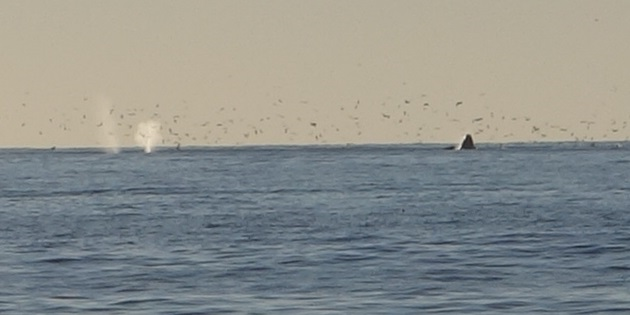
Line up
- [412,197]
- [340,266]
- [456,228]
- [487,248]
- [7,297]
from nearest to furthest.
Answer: [7,297]
[340,266]
[487,248]
[456,228]
[412,197]

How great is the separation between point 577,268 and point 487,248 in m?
8.56

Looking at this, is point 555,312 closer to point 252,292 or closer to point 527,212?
point 252,292

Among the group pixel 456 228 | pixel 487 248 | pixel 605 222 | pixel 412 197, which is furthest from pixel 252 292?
pixel 412 197

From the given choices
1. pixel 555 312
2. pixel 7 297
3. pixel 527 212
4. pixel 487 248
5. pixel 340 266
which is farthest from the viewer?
pixel 527 212

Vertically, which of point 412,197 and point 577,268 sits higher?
point 412,197

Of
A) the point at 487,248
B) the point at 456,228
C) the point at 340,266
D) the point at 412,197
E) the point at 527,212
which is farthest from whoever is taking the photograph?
the point at 412,197

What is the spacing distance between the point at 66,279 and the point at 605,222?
102 ft

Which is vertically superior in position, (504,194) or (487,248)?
(504,194)

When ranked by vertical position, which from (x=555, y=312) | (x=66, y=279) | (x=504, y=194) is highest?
(x=504, y=194)

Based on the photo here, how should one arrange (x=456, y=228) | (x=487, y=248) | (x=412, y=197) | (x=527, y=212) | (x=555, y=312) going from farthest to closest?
1. (x=412, y=197)
2. (x=527, y=212)
3. (x=456, y=228)
4. (x=487, y=248)
5. (x=555, y=312)

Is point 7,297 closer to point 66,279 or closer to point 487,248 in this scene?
point 66,279

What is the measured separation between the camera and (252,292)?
140 feet

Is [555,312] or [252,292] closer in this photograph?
[555,312]

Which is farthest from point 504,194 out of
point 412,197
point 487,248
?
point 487,248
